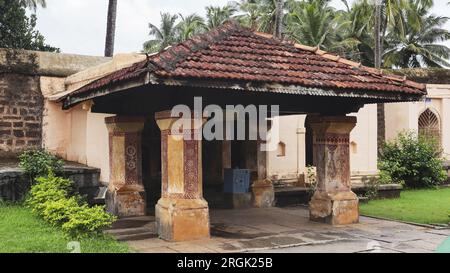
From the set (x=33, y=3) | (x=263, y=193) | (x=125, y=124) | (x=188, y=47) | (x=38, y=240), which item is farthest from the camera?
(x=33, y=3)

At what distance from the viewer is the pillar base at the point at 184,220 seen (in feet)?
25.7

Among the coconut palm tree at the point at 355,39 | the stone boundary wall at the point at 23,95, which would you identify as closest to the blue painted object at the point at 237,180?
the stone boundary wall at the point at 23,95

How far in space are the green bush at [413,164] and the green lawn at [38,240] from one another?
36.1 feet

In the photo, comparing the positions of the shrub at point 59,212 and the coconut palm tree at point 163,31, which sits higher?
the coconut palm tree at point 163,31

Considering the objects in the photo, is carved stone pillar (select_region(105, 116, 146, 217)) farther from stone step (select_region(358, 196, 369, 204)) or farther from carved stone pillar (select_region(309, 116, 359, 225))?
stone step (select_region(358, 196, 369, 204))

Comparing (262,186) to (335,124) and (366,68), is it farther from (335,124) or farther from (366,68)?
(366,68)

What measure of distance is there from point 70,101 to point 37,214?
2.04m

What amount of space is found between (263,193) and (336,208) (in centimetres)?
305

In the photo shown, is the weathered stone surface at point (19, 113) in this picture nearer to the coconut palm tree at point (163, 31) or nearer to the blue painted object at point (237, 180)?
the blue painted object at point (237, 180)

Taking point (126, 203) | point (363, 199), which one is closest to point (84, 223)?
point (126, 203)

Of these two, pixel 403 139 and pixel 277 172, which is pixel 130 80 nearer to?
pixel 277 172

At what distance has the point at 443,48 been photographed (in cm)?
3038

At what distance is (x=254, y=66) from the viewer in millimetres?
7910
